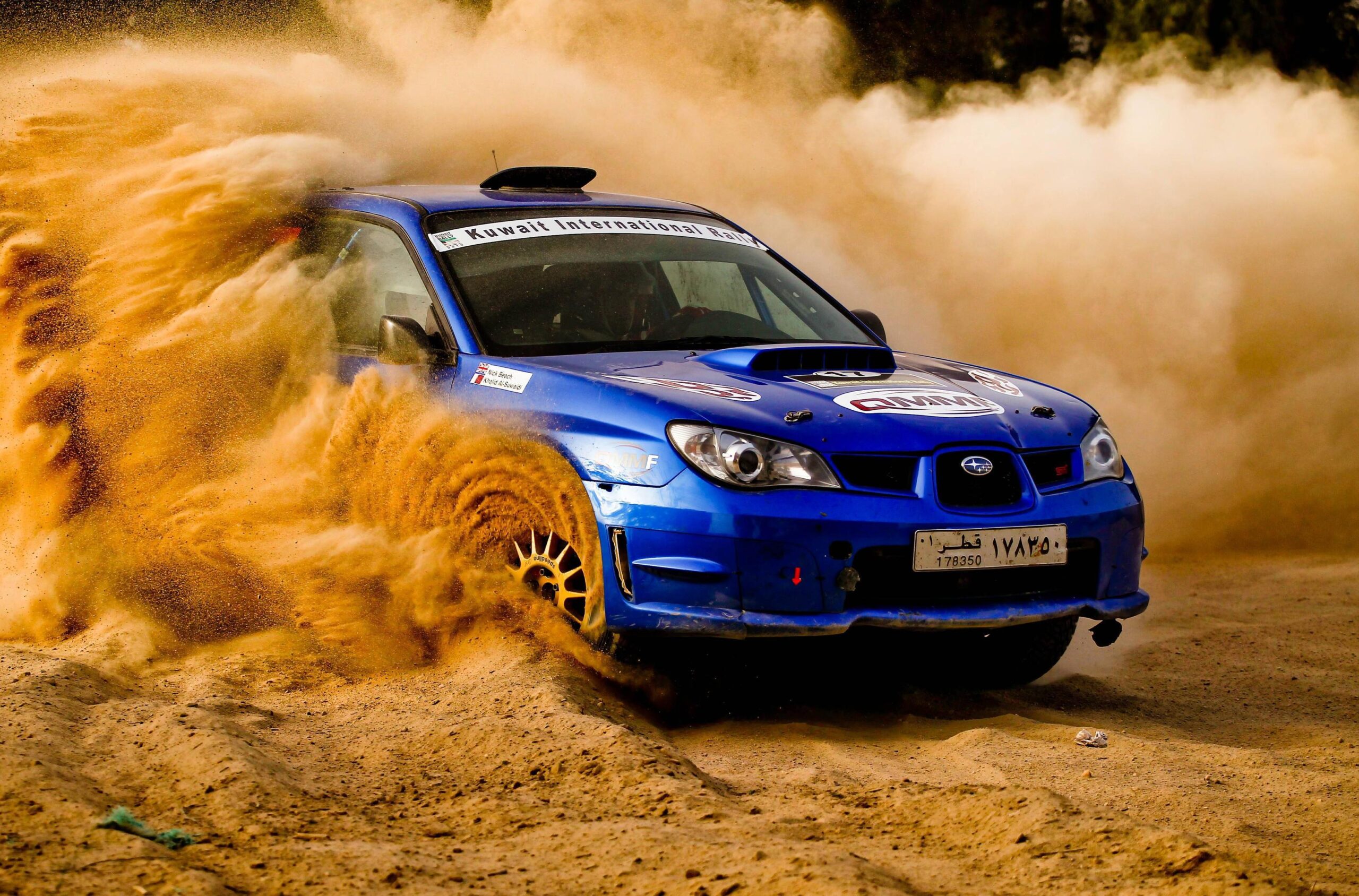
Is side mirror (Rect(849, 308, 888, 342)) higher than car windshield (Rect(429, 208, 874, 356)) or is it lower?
lower

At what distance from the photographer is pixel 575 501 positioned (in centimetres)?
414

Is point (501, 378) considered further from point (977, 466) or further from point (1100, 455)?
point (1100, 455)

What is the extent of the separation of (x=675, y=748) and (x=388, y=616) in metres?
1.38

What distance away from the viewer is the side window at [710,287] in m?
5.42

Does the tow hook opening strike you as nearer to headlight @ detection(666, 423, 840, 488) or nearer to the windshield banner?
headlight @ detection(666, 423, 840, 488)

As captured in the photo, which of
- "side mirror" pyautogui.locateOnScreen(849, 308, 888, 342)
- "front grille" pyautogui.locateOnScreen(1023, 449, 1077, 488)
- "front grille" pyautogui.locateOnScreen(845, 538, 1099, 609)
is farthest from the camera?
"side mirror" pyautogui.locateOnScreen(849, 308, 888, 342)

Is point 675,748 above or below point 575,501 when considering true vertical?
below

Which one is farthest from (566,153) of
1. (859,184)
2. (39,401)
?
(39,401)

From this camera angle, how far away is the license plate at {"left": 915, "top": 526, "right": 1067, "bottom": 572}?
4.04m

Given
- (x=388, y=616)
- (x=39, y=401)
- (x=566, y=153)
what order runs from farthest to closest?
1. (x=566, y=153)
2. (x=39, y=401)
3. (x=388, y=616)

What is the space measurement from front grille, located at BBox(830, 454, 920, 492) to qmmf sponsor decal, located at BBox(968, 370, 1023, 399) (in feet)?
2.62

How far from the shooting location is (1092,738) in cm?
406

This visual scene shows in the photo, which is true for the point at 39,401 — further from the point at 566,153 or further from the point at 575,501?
the point at 566,153

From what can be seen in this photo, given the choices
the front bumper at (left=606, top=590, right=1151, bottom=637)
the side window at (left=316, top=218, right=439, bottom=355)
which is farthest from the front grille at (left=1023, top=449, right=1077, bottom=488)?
the side window at (left=316, top=218, right=439, bottom=355)
